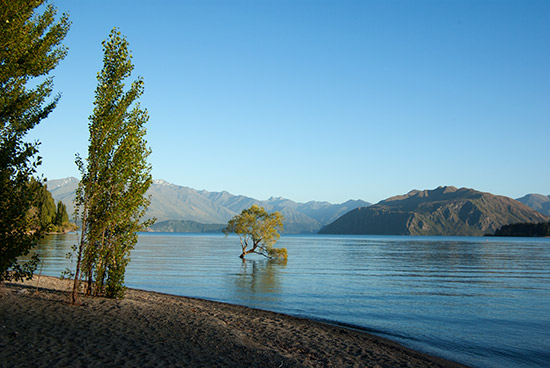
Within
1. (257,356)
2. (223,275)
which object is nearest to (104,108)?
(257,356)

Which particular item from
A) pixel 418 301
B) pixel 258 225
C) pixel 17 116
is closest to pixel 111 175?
pixel 17 116

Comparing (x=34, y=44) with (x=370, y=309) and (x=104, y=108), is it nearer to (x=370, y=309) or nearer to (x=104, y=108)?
(x=104, y=108)

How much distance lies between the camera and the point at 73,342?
1527cm

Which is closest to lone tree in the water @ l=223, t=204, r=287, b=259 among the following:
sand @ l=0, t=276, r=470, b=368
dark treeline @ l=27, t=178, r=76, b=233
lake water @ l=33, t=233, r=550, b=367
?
lake water @ l=33, t=233, r=550, b=367

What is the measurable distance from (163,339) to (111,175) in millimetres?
11025

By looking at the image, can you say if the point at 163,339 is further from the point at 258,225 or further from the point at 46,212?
the point at 46,212

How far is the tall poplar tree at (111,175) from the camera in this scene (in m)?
22.7

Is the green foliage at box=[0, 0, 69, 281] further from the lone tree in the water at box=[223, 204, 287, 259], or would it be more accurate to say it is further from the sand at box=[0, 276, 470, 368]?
the lone tree in the water at box=[223, 204, 287, 259]

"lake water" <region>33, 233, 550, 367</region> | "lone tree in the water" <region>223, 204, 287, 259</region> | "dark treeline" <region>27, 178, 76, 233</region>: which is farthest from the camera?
"lone tree in the water" <region>223, 204, 287, 259</region>

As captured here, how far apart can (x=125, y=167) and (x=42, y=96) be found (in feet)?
19.1

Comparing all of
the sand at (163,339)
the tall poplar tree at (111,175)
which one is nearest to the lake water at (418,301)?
the sand at (163,339)

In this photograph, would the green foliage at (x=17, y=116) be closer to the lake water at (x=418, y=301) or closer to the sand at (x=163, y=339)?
the sand at (x=163, y=339)

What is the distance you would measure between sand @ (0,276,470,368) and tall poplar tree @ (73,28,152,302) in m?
3.32

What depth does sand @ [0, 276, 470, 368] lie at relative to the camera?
46.0 feet
